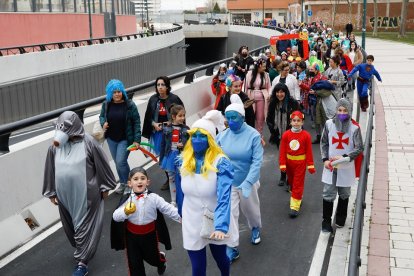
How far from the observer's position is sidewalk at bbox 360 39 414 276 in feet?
20.3

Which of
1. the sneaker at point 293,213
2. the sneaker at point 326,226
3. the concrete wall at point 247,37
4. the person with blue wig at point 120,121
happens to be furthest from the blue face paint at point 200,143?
the concrete wall at point 247,37

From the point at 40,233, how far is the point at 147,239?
7.29 feet

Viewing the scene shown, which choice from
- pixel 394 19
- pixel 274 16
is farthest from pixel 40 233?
pixel 274 16

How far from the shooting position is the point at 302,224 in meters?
7.20

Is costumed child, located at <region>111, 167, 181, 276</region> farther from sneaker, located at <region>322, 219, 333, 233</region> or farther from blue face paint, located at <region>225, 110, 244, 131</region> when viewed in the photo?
sneaker, located at <region>322, 219, 333, 233</region>

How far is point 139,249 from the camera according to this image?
5320 millimetres

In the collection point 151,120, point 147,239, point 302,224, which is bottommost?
point 302,224

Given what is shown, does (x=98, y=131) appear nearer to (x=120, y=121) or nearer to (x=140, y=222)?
(x=120, y=121)

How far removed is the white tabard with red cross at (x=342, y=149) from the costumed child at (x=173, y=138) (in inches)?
75.6

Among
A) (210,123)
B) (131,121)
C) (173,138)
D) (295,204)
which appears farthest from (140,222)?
(295,204)

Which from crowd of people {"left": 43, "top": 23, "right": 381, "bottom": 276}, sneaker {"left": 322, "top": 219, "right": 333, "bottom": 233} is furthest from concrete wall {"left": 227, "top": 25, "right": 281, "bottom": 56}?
sneaker {"left": 322, "top": 219, "right": 333, "bottom": 233}

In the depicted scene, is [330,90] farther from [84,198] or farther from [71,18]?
[71,18]

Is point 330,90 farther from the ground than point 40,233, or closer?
farther from the ground

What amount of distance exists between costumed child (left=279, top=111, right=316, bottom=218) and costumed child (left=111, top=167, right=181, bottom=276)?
2.60 meters
